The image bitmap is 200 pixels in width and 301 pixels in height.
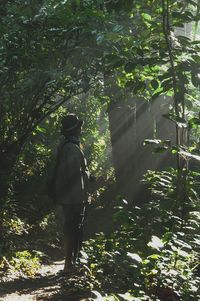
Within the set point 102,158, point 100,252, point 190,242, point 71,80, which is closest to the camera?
point 190,242

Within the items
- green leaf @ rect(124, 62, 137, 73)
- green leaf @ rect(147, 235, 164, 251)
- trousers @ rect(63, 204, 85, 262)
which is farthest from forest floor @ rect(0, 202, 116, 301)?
green leaf @ rect(124, 62, 137, 73)

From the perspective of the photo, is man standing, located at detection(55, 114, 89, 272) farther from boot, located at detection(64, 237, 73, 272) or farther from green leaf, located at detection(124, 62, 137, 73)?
green leaf, located at detection(124, 62, 137, 73)

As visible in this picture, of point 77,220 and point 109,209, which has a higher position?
point 77,220

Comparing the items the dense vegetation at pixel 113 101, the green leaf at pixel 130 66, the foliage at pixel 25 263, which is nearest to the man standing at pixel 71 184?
the dense vegetation at pixel 113 101

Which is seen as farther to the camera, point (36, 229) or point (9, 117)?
point (36, 229)

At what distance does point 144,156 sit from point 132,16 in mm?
6540

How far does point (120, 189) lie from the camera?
12469 mm

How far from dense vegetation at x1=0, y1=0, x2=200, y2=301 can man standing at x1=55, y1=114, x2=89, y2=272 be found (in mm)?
324

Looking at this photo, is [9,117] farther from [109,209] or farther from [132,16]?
[109,209]

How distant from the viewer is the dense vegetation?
3842 mm

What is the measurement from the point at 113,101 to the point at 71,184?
11.2 feet

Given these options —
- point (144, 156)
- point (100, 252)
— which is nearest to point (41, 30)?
point (100, 252)

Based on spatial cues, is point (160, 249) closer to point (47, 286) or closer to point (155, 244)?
point (155, 244)

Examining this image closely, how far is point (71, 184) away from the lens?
20.5 ft
